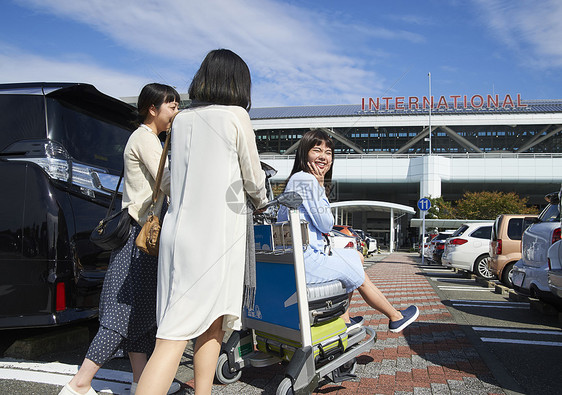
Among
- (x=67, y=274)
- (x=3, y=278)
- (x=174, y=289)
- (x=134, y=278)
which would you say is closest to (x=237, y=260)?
(x=174, y=289)

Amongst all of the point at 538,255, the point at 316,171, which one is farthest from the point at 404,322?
the point at 538,255

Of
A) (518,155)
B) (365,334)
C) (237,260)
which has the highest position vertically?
(518,155)

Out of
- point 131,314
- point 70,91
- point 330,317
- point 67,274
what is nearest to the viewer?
point 131,314

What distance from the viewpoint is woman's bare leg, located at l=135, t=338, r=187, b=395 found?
186 centimetres

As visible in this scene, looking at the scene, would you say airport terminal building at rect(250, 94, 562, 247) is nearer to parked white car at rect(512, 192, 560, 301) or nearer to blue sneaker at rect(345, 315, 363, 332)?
parked white car at rect(512, 192, 560, 301)

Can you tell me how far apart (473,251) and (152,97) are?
37.8 ft

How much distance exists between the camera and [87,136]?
374cm

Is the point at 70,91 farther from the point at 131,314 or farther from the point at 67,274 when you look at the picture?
the point at 131,314

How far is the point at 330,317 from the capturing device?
9.59 ft

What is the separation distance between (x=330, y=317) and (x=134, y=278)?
127 cm

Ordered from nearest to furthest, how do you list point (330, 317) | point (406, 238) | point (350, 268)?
point (330, 317) → point (350, 268) → point (406, 238)

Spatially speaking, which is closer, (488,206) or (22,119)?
(22,119)

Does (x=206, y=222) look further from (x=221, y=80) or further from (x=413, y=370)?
(x=413, y=370)

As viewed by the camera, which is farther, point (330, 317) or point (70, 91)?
point (70, 91)
